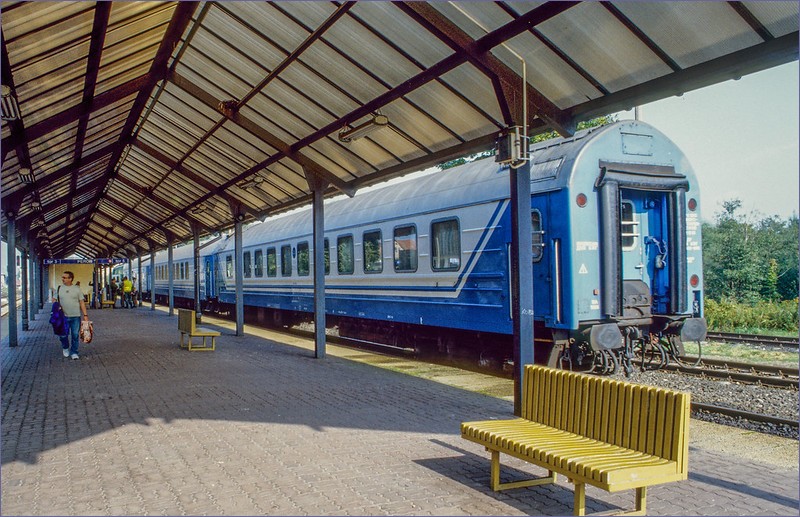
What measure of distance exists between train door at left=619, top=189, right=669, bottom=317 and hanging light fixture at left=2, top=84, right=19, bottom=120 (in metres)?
8.20

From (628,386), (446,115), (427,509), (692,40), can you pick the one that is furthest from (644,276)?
(427,509)

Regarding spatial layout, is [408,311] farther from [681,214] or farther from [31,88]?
[31,88]

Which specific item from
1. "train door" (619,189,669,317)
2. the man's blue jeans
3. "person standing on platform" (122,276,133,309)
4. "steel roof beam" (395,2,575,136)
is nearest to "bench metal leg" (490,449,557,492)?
"steel roof beam" (395,2,575,136)

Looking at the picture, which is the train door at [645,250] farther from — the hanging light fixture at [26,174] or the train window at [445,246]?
the hanging light fixture at [26,174]

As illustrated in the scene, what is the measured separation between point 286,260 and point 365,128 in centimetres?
1047

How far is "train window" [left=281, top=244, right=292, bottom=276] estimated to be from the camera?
18.9 meters

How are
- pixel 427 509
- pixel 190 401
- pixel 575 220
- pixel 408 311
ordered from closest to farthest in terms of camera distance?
pixel 427 509 < pixel 190 401 < pixel 575 220 < pixel 408 311

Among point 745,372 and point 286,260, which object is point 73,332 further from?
point 745,372

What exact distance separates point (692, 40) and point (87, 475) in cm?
647

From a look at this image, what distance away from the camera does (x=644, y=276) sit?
32.2 ft

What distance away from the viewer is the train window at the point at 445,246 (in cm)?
1102

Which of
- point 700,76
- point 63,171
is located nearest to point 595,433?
point 700,76

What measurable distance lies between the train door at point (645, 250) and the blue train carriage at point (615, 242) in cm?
1

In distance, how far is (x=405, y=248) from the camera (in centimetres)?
1260
